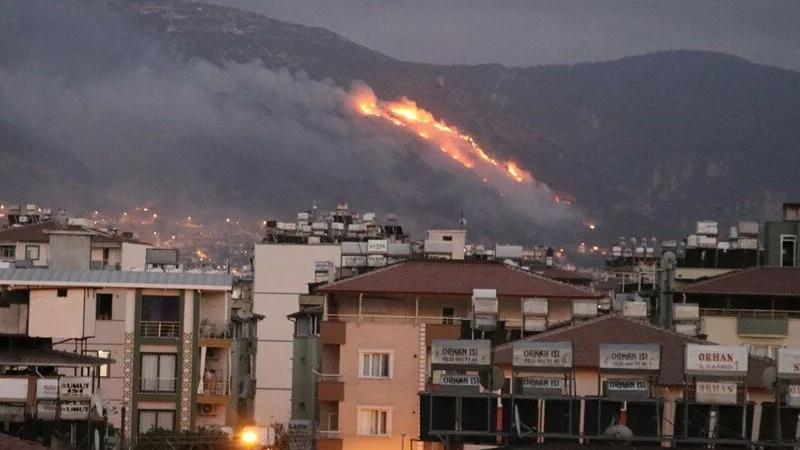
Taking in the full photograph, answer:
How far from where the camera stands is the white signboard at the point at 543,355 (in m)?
62.2

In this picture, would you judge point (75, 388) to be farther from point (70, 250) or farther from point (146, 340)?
point (70, 250)

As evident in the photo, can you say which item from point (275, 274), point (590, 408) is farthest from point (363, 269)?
point (275, 274)

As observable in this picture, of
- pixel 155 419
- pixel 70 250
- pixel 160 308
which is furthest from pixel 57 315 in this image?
pixel 70 250

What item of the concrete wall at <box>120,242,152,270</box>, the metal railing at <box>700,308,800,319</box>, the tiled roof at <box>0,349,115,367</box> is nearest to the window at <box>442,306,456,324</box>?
the metal railing at <box>700,308,800,319</box>

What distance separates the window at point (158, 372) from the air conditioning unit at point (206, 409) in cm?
493

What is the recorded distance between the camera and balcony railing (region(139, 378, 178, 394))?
92938mm

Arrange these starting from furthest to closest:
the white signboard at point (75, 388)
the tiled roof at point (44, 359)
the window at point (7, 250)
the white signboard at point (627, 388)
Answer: the window at point (7, 250)
the tiled roof at point (44, 359)
the white signboard at point (75, 388)
the white signboard at point (627, 388)

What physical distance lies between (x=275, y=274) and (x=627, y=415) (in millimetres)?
116925

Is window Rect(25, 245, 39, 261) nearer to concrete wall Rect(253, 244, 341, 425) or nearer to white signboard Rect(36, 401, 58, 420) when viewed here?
concrete wall Rect(253, 244, 341, 425)

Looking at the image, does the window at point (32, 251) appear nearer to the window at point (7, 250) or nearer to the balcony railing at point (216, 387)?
the window at point (7, 250)

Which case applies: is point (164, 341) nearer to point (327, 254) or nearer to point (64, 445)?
point (64, 445)

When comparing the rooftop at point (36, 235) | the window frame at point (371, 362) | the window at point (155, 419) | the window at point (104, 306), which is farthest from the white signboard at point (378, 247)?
the rooftop at point (36, 235)

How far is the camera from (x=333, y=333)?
311ft

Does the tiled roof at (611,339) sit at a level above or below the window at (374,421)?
above
